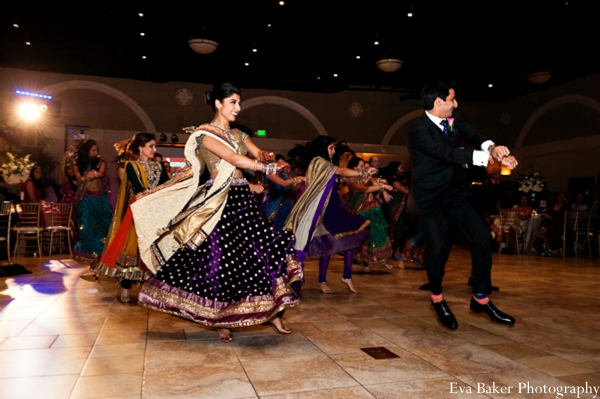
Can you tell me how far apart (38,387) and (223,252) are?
1.26 metres

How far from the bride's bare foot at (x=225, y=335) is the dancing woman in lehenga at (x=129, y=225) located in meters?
1.52

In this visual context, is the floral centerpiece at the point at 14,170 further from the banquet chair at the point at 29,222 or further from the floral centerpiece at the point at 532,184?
the floral centerpiece at the point at 532,184

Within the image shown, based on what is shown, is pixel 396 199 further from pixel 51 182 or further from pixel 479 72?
pixel 51 182

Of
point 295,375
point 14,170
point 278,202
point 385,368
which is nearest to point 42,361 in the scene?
point 295,375

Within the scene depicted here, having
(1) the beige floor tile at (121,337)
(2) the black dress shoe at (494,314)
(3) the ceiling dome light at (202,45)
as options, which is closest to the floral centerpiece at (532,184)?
(3) the ceiling dome light at (202,45)

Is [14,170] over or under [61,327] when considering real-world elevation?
over

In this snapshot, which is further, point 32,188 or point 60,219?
point 32,188

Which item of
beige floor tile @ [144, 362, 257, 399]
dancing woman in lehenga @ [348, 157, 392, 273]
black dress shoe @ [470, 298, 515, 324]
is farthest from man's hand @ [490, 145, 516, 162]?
dancing woman in lehenga @ [348, 157, 392, 273]

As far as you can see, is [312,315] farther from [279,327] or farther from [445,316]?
[445,316]

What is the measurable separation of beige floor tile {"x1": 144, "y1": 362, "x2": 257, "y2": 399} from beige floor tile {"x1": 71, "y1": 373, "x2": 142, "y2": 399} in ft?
0.16

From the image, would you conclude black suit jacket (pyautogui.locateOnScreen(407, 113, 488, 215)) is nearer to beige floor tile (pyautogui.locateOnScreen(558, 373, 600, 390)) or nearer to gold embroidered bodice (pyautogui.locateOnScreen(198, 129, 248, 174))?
gold embroidered bodice (pyautogui.locateOnScreen(198, 129, 248, 174))

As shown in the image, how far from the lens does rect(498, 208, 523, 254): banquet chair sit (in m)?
10.5

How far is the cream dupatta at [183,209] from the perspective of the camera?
315cm

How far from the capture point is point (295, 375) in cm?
242
